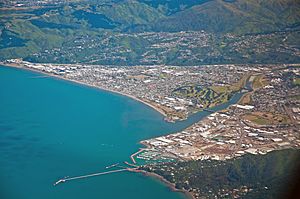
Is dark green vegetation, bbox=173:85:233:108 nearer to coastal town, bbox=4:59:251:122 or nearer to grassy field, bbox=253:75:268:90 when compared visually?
coastal town, bbox=4:59:251:122

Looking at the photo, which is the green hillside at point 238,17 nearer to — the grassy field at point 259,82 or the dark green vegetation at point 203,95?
the grassy field at point 259,82

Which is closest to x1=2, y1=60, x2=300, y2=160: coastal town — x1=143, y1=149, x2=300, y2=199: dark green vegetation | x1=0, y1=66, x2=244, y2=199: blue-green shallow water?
x1=143, y1=149, x2=300, y2=199: dark green vegetation

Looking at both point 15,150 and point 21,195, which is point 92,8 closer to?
point 15,150

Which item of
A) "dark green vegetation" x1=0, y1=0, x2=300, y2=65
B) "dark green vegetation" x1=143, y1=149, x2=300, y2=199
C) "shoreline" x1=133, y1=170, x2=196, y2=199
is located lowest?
"shoreline" x1=133, y1=170, x2=196, y2=199

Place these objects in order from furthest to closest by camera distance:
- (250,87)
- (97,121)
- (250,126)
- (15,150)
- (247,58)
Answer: (247,58), (250,87), (97,121), (250,126), (15,150)

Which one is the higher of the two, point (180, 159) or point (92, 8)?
point (92, 8)

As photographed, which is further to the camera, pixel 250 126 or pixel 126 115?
pixel 126 115

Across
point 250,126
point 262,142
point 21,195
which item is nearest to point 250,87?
point 250,126
